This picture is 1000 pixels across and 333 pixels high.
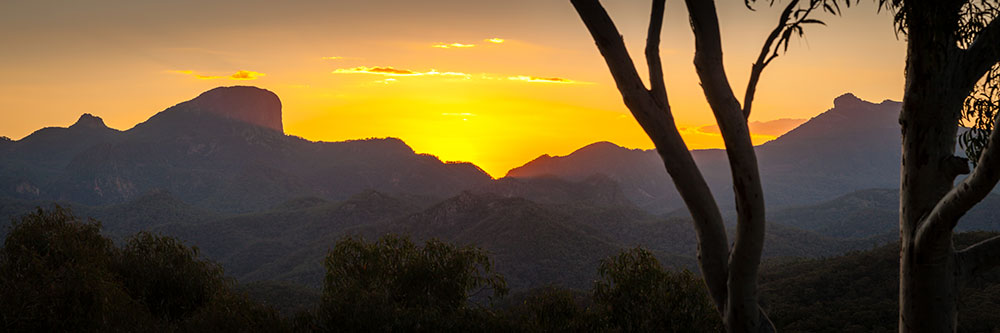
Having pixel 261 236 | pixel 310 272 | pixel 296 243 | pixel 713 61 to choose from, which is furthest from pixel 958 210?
Answer: pixel 261 236

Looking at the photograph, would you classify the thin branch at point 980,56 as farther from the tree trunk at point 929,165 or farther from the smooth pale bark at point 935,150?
the tree trunk at point 929,165

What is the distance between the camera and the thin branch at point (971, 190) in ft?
17.5

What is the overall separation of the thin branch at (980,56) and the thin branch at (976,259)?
167 cm

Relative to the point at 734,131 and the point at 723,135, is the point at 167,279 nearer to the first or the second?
the point at 723,135

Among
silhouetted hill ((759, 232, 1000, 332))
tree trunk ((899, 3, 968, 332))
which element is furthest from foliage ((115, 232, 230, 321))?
silhouetted hill ((759, 232, 1000, 332))

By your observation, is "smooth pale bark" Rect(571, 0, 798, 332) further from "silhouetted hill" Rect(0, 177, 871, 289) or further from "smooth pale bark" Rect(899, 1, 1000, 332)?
"silhouetted hill" Rect(0, 177, 871, 289)

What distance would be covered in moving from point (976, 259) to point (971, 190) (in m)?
1.38

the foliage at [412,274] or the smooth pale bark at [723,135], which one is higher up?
the smooth pale bark at [723,135]

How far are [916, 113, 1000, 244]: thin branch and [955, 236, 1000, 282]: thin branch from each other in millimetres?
753

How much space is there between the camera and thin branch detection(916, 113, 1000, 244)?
17.5 feet

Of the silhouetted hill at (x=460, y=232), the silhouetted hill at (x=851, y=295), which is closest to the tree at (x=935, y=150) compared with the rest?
the silhouetted hill at (x=851, y=295)

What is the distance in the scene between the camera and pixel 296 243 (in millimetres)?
164875

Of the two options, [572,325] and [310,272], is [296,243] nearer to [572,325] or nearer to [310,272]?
[310,272]

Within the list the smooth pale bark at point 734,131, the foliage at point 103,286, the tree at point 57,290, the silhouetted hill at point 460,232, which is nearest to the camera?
the smooth pale bark at point 734,131
